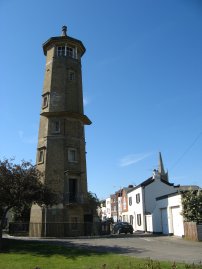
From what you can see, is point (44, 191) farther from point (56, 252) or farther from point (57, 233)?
point (57, 233)

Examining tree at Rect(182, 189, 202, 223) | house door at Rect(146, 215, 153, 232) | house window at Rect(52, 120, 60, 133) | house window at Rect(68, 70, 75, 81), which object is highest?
house window at Rect(68, 70, 75, 81)

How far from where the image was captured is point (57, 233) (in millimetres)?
35469

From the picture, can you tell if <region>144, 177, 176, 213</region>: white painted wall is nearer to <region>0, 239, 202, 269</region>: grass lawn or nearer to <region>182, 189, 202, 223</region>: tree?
<region>182, 189, 202, 223</region>: tree

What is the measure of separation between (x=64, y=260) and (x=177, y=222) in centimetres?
2006

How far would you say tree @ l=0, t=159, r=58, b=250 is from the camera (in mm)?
23203

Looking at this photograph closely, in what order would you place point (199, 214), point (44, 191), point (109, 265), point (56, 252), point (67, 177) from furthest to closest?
1. point (67, 177)
2. point (199, 214)
3. point (44, 191)
4. point (56, 252)
5. point (109, 265)

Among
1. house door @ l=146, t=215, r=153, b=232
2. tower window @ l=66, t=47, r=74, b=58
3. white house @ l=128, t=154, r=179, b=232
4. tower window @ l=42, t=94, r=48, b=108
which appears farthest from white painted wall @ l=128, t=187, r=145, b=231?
tower window @ l=66, t=47, r=74, b=58

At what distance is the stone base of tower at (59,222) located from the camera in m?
35.5

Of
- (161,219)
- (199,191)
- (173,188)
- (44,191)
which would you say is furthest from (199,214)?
(173,188)

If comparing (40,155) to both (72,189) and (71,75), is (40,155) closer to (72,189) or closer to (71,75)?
(72,189)

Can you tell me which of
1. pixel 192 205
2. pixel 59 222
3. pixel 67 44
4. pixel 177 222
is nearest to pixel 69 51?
pixel 67 44

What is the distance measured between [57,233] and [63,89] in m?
17.0

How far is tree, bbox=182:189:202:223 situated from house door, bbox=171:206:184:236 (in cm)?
251

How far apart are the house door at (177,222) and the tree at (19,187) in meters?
15.4
